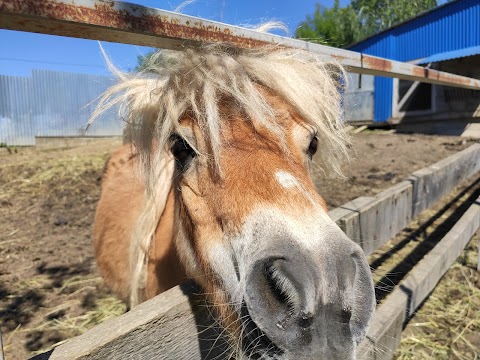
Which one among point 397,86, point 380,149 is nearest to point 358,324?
point 380,149

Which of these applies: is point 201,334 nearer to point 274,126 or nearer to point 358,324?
point 358,324

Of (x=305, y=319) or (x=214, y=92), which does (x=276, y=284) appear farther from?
(x=214, y=92)

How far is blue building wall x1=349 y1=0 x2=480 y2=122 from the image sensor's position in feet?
45.3

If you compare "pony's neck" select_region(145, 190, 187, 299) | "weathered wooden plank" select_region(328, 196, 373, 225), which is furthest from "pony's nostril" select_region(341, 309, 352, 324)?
"pony's neck" select_region(145, 190, 187, 299)

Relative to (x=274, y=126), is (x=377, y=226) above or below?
below

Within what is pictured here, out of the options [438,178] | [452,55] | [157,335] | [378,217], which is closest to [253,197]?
[157,335]

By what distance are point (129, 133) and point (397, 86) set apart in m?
16.6

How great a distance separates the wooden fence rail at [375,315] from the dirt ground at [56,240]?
613 mm

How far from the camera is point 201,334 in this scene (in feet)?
4.11

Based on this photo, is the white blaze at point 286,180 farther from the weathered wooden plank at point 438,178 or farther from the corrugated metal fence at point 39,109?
the corrugated metal fence at point 39,109

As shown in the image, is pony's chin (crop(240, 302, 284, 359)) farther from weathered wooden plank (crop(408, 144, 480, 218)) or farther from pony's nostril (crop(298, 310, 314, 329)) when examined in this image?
weathered wooden plank (crop(408, 144, 480, 218))

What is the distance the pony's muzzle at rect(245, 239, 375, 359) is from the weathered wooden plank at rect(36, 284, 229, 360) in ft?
0.89

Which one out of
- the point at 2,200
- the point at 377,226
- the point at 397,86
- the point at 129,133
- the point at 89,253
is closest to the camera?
the point at 129,133

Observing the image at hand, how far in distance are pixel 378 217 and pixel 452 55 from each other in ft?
47.4
